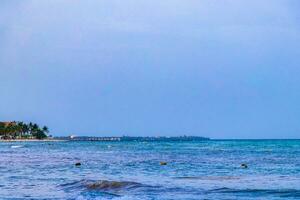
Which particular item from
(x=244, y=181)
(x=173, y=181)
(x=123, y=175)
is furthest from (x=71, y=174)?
(x=244, y=181)

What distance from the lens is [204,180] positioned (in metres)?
47.4

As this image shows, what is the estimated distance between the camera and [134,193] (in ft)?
123

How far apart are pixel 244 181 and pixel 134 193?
12.2 metres

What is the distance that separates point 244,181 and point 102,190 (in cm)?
1196

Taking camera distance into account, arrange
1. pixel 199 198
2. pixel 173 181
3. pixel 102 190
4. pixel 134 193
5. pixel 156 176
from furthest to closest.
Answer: pixel 156 176, pixel 173 181, pixel 102 190, pixel 134 193, pixel 199 198

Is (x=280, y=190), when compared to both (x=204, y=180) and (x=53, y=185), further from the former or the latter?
(x=53, y=185)

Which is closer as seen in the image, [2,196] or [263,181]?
[2,196]

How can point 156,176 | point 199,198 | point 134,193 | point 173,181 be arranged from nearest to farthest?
1. point 199,198
2. point 134,193
3. point 173,181
4. point 156,176

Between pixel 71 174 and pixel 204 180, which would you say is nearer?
pixel 204 180

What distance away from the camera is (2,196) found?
114 feet

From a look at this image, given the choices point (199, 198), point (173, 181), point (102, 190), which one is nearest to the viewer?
point (199, 198)

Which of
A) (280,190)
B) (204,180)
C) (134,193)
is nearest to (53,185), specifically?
(134,193)

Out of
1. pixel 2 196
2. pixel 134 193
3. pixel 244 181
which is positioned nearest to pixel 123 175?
pixel 244 181

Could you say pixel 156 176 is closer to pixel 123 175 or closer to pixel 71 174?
pixel 123 175
